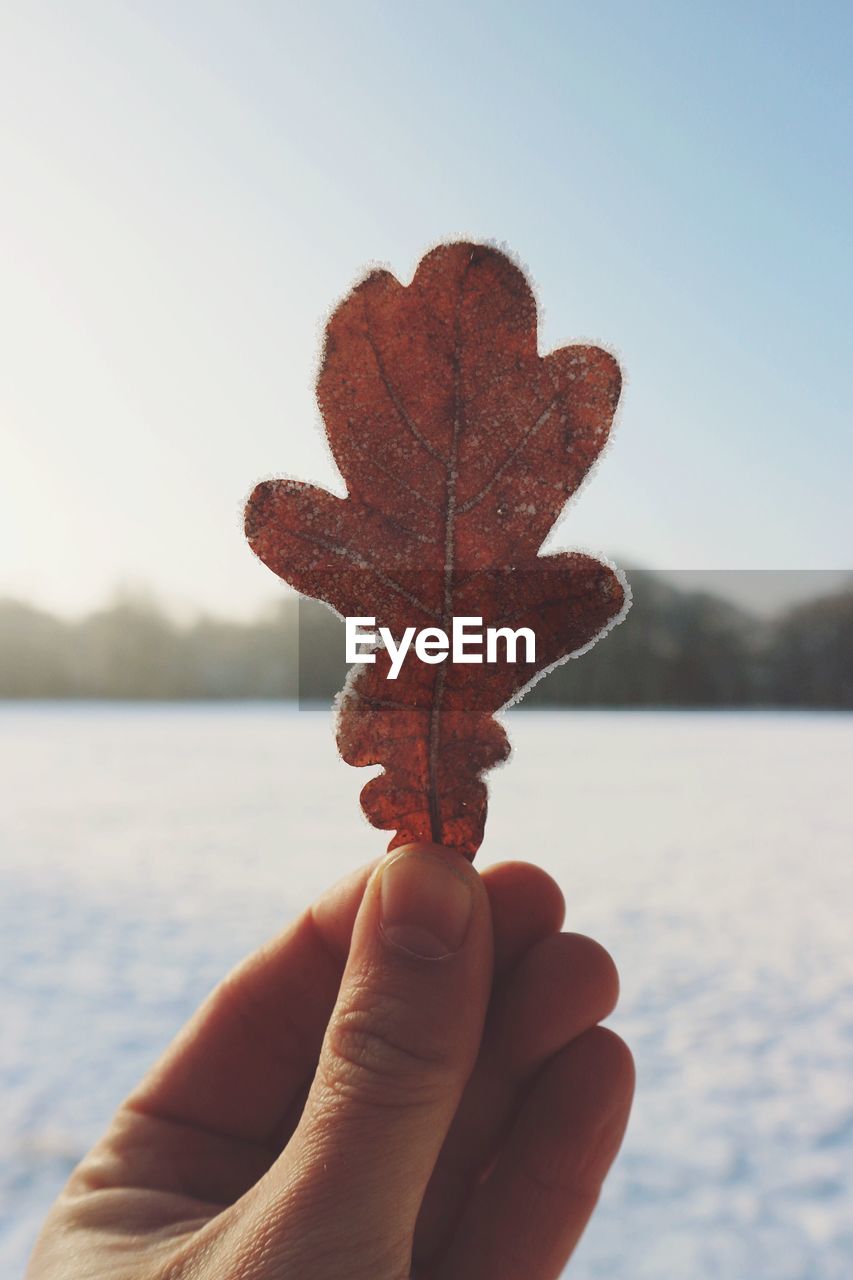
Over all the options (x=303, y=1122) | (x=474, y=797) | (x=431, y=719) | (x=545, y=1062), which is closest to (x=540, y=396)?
(x=431, y=719)

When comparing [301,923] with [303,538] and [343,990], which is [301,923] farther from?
[303,538]

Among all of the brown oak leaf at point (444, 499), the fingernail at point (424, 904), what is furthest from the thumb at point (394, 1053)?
the brown oak leaf at point (444, 499)

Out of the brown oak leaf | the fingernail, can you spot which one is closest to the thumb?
the fingernail

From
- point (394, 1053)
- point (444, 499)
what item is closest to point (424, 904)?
point (394, 1053)

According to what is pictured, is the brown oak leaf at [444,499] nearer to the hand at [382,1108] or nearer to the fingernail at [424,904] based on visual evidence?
the fingernail at [424,904]

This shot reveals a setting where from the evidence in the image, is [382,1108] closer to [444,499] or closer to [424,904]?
[424,904]

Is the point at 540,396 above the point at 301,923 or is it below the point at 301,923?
above
